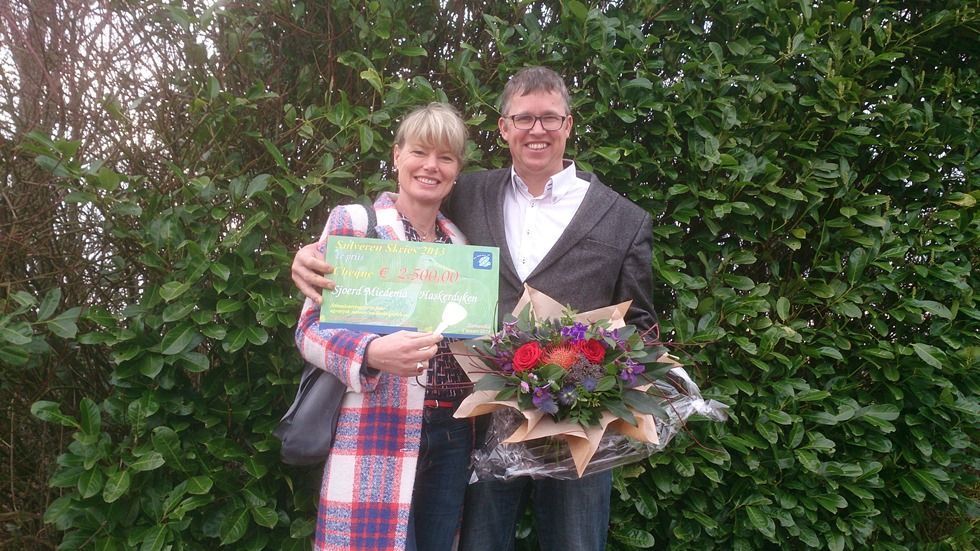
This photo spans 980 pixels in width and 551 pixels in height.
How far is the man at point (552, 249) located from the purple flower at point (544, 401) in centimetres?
43

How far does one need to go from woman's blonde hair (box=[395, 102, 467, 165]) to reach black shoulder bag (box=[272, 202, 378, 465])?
0.77 metres

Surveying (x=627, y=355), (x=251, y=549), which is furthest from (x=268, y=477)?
(x=627, y=355)

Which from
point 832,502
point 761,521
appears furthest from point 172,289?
point 832,502

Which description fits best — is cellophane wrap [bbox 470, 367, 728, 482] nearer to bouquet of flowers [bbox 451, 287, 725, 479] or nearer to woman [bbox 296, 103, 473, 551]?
bouquet of flowers [bbox 451, 287, 725, 479]

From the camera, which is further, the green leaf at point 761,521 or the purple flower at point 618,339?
the green leaf at point 761,521

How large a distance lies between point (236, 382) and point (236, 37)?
126cm

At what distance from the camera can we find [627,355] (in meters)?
1.72

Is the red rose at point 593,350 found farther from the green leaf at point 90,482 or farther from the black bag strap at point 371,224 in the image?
the green leaf at point 90,482

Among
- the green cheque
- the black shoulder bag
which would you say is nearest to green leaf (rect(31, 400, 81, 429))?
the black shoulder bag

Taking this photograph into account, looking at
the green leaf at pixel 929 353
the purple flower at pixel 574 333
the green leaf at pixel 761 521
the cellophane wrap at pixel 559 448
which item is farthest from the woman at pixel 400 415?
the green leaf at pixel 929 353

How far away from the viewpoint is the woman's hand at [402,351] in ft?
5.66

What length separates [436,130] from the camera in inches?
76.4

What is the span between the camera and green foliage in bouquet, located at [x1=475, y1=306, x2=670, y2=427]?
1.65m

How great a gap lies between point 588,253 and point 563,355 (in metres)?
0.46
